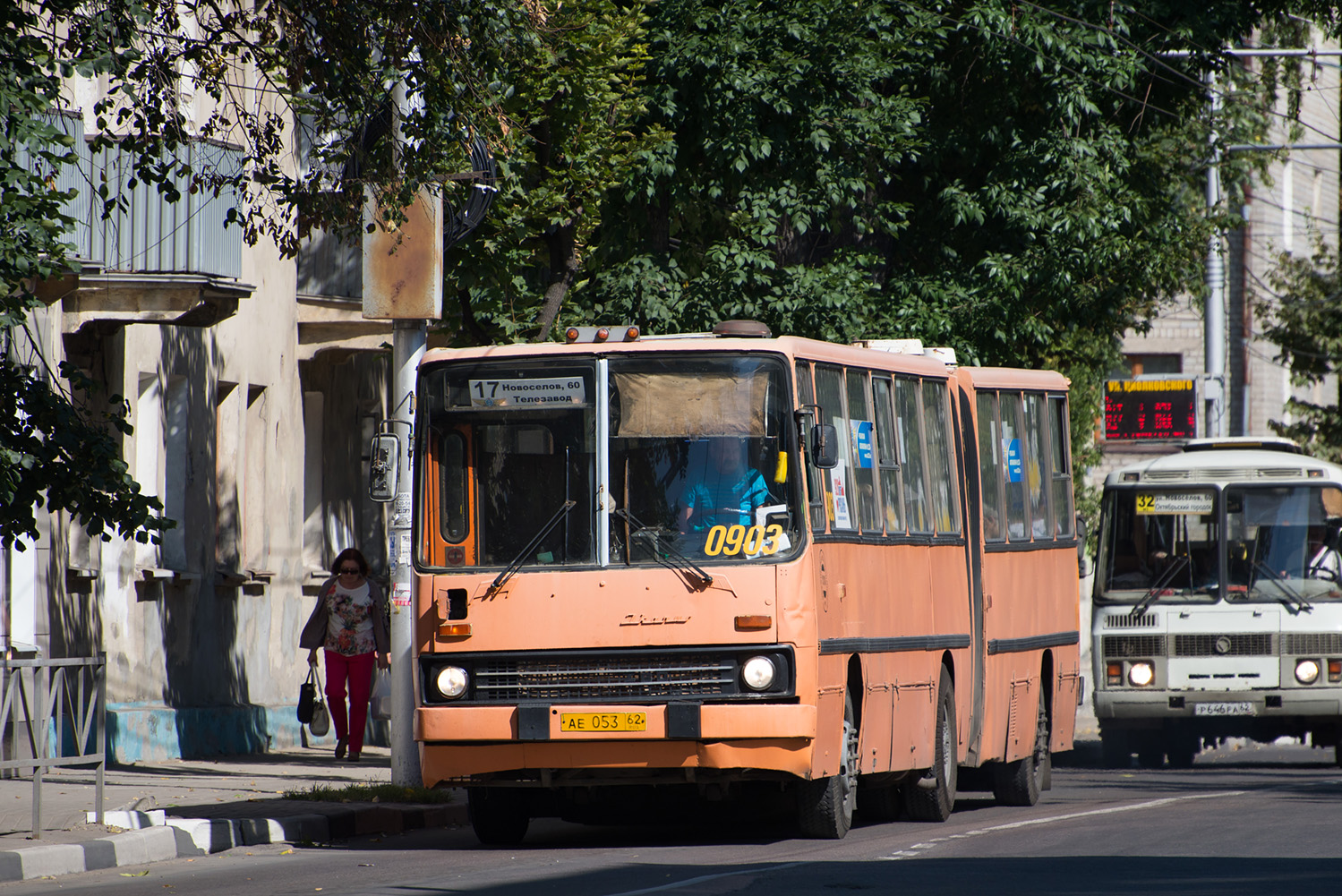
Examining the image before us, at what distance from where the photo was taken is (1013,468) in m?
17.5

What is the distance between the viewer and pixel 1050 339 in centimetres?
2412

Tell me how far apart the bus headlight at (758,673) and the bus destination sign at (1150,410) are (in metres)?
18.4

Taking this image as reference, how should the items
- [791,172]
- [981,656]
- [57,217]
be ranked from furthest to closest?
[791,172], [981,656], [57,217]

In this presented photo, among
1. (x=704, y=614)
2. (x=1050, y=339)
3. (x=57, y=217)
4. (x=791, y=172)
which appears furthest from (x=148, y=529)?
(x=1050, y=339)

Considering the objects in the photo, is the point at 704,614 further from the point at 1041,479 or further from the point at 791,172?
the point at 791,172

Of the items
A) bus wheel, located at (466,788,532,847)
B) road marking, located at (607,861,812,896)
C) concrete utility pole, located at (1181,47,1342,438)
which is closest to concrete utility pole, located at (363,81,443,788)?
bus wheel, located at (466,788,532,847)

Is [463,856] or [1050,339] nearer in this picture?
[463,856]

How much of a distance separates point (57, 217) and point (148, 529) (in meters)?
2.15

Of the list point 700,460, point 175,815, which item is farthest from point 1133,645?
point 175,815

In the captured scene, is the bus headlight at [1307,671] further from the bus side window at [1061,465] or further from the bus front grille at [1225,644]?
the bus side window at [1061,465]

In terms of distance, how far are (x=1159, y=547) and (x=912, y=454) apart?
7930 mm

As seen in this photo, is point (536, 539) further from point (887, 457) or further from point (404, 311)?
point (404, 311)

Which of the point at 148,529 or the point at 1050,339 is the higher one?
the point at 1050,339

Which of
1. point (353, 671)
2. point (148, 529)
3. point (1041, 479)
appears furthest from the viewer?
point (353, 671)
